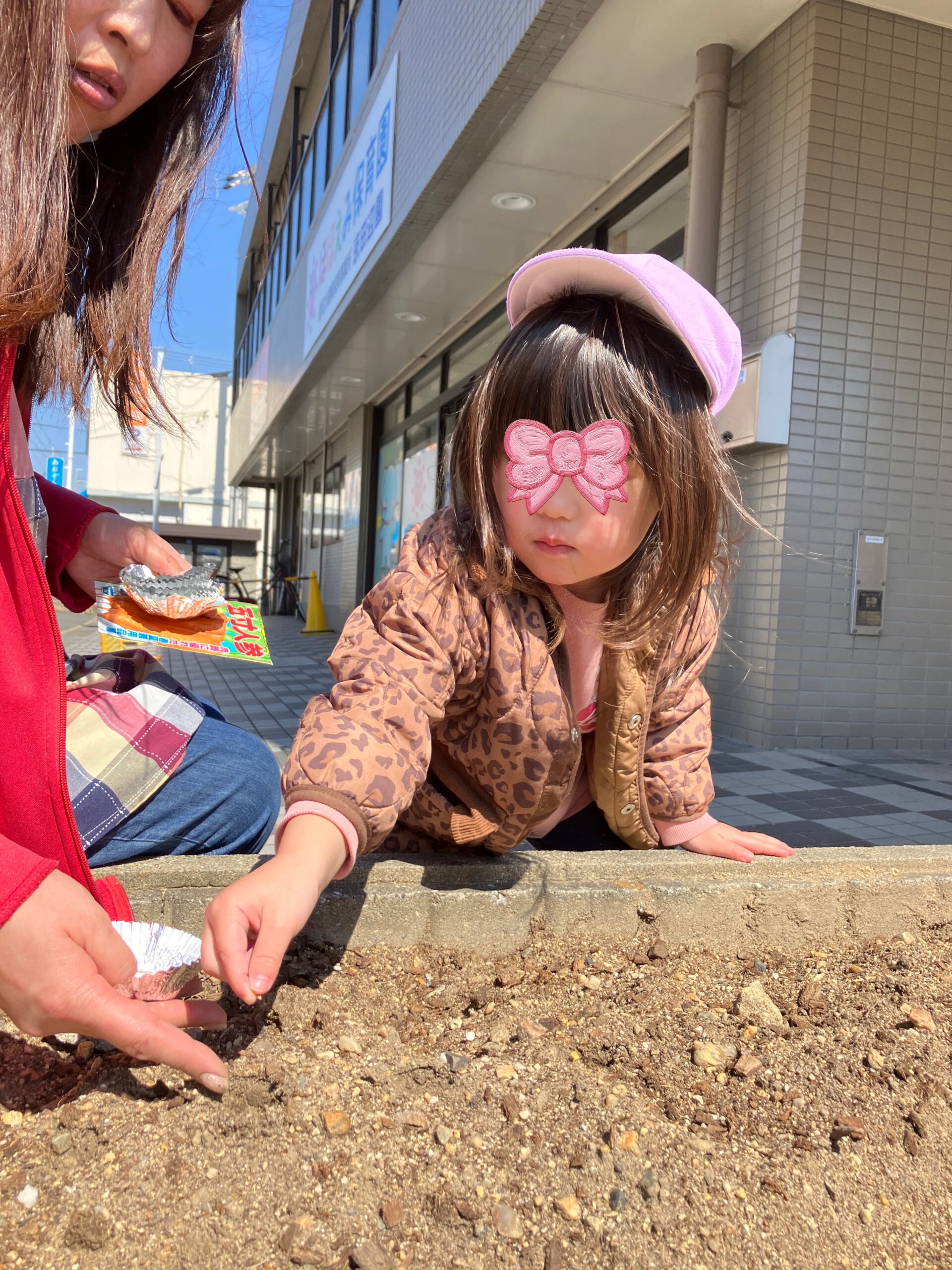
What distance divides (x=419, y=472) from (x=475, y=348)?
175 centimetres

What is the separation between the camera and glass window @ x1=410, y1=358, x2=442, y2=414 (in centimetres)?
891

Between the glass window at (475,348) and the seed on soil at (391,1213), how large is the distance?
6586 mm

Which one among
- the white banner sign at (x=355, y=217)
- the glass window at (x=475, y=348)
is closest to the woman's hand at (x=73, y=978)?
the white banner sign at (x=355, y=217)

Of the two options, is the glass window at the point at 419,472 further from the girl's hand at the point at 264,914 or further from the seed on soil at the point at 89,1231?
the seed on soil at the point at 89,1231

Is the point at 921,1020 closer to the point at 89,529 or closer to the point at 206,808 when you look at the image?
the point at 206,808

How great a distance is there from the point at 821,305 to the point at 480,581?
3.16 metres

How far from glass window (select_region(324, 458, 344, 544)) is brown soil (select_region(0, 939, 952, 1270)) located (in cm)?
1181

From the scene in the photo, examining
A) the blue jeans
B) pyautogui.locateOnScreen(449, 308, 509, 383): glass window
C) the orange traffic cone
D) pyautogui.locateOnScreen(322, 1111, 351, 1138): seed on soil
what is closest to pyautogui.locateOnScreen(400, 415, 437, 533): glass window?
pyautogui.locateOnScreen(449, 308, 509, 383): glass window

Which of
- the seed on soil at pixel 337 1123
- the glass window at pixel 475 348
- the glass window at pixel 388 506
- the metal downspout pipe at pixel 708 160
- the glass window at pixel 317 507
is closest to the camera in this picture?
the seed on soil at pixel 337 1123

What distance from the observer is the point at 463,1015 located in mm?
1090

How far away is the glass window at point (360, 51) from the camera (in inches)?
332

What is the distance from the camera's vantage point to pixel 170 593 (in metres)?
1.25

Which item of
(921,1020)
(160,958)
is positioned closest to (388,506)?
(160,958)

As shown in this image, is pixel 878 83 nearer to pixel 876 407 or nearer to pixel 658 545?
pixel 876 407
